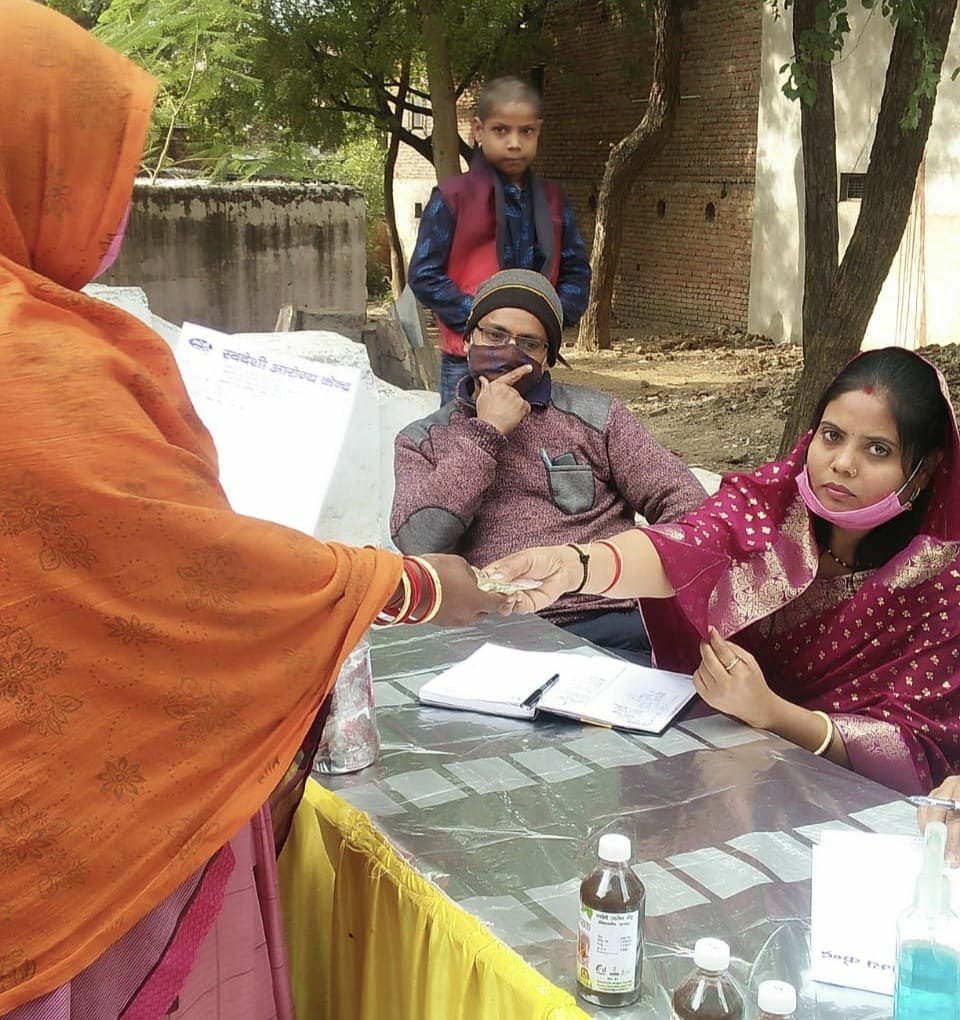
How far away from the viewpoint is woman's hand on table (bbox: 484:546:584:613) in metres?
2.17

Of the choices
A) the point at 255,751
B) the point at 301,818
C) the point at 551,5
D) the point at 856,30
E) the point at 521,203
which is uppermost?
the point at 551,5

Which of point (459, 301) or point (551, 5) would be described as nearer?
point (459, 301)

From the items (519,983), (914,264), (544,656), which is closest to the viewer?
(519,983)

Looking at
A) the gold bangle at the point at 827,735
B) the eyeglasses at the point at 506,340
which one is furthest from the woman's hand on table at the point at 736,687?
the eyeglasses at the point at 506,340

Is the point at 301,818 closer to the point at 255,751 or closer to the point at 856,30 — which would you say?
the point at 255,751

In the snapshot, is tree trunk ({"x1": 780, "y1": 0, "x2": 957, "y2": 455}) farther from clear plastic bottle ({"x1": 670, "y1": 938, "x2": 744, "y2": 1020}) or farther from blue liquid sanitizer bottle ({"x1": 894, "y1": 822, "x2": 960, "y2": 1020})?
clear plastic bottle ({"x1": 670, "y1": 938, "x2": 744, "y2": 1020})

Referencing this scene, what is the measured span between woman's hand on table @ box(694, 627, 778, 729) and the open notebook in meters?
0.07

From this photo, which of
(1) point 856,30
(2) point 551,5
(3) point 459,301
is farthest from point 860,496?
(2) point 551,5

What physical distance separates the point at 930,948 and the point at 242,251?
608 cm

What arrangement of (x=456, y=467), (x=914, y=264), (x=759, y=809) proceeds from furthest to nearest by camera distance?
(x=914, y=264) → (x=456, y=467) → (x=759, y=809)

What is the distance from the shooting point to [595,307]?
39.3 feet

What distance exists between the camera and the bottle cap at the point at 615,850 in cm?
122

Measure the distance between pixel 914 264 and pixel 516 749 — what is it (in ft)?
30.3

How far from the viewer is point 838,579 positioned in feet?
7.32
